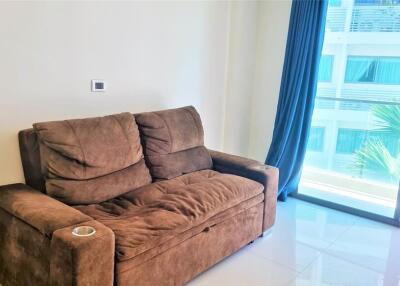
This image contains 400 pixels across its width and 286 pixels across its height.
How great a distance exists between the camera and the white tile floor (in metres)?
2.43

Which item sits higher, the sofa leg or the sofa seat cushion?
→ the sofa seat cushion

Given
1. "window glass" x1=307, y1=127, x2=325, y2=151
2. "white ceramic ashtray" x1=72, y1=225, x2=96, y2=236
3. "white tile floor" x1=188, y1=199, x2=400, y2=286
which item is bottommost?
"white tile floor" x1=188, y1=199, x2=400, y2=286

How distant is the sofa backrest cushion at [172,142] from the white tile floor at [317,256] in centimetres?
75

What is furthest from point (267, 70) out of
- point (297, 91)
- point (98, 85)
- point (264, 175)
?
point (98, 85)

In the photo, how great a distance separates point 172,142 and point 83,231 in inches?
48.3

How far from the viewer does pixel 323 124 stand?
3717mm

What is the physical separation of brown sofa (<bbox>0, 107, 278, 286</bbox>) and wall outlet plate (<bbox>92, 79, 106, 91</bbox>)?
1.06 feet

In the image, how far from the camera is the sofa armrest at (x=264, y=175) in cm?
287

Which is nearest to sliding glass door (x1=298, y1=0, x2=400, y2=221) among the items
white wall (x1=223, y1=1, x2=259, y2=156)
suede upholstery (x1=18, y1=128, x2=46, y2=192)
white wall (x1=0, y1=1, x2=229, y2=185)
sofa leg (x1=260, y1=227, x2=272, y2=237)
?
white wall (x1=223, y1=1, x2=259, y2=156)

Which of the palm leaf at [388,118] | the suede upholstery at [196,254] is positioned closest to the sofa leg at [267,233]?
the suede upholstery at [196,254]

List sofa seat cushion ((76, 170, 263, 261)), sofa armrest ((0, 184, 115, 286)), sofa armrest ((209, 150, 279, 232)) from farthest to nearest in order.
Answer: sofa armrest ((209, 150, 279, 232)), sofa seat cushion ((76, 170, 263, 261)), sofa armrest ((0, 184, 115, 286))

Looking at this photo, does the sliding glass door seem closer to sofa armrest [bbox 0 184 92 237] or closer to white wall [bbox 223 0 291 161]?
white wall [bbox 223 0 291 161]

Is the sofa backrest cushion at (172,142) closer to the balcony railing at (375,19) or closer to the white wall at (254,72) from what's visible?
the white wall at (254,72)

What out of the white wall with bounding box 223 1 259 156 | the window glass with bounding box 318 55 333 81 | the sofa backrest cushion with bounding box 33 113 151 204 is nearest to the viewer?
the sofa backrest cushion with bounding box 33 113 151 204
